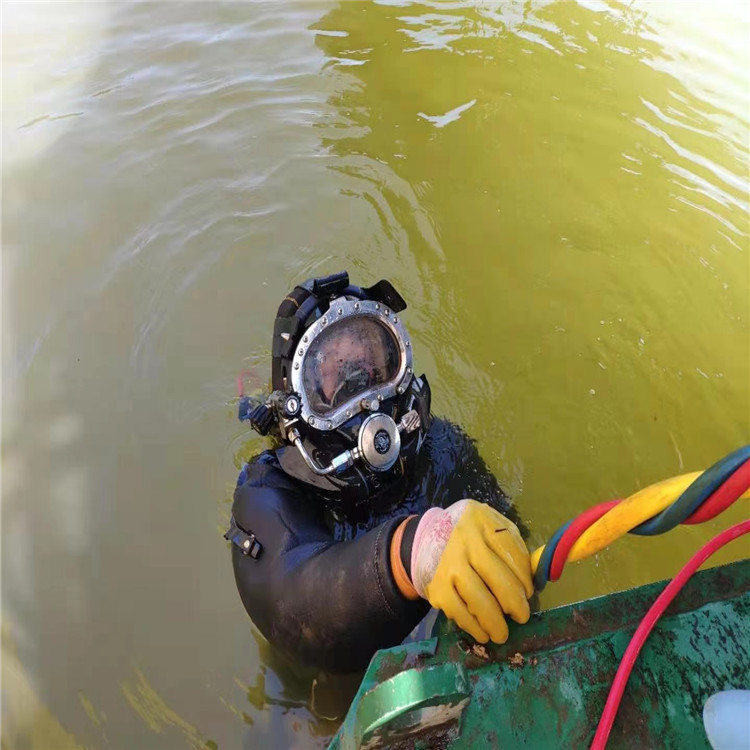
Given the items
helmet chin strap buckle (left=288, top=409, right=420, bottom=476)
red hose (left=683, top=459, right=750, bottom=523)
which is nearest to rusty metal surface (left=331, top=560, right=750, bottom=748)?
red hose (left=683, top=459, right=750, bottom=523)

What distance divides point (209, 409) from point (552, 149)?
3420mm

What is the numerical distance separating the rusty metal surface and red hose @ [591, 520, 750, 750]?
3 centimetres

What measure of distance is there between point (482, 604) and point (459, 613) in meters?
0.05

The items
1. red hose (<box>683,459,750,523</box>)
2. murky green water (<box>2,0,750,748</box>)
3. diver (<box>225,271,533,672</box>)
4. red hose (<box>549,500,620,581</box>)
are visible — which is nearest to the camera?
red hose (<box>683,459,750,523</box>)

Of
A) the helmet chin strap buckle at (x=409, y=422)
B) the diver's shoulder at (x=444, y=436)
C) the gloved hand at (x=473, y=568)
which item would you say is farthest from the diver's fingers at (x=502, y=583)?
the diver's shoulder at (x=444, y=436)

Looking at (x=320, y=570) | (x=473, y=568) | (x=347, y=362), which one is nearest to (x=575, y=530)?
(x=473, y=568)

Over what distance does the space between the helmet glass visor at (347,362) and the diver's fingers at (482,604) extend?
106 centimetres

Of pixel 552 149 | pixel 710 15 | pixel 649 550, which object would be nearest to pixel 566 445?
pixel 649 550

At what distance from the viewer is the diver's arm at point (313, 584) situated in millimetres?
1621

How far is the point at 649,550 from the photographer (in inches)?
110

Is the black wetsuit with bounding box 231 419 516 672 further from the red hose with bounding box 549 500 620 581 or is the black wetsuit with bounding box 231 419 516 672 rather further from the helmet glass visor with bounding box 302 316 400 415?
the red hose with bounding box 549 500 620 581

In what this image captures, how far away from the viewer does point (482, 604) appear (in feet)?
3.78

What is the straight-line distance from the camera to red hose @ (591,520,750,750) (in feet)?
2.98

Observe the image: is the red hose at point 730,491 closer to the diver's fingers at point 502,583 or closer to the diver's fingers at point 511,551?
the diver's fingers at point 502,583
